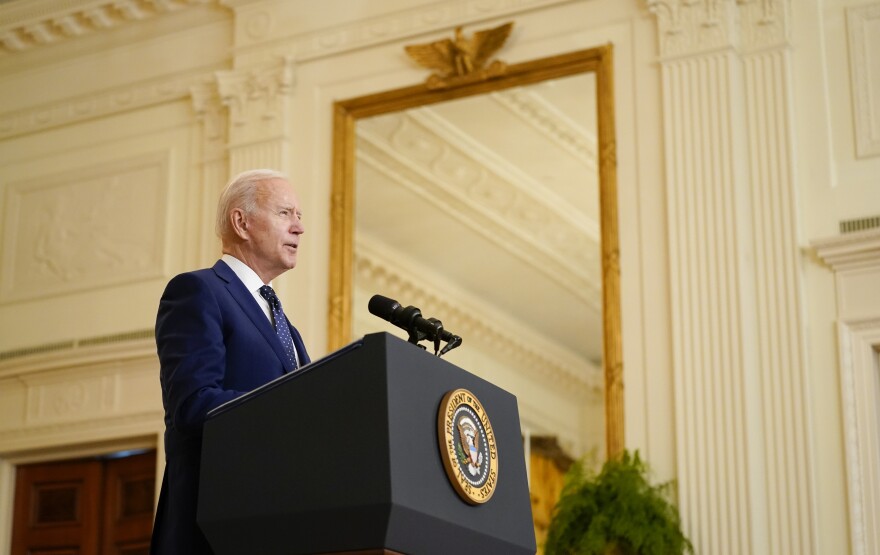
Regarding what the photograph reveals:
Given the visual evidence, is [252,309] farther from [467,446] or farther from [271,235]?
[467,446]

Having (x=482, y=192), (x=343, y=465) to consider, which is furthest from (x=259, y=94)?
(x=343, y=465)

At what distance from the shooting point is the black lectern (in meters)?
2.41

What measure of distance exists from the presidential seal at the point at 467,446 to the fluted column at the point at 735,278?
3663 millimetres

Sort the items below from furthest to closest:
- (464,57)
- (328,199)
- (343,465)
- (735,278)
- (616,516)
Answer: (328,199), (464,57), (735,278), (616,516), (343,465)

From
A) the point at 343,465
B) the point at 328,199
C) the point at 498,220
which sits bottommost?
the point at 343,465

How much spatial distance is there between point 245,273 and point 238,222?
0.14m

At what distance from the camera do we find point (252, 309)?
3.00 metres

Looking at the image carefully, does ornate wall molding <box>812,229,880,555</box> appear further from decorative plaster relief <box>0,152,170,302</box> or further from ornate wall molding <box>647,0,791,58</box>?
decorative plaster relief <box>0,152,170,302</box>

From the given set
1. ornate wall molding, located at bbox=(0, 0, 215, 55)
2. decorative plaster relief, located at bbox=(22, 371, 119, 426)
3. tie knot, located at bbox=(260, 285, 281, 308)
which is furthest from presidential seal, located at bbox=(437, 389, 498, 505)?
ornate wall molding, located at bbox=(0, 0, 215, 55)

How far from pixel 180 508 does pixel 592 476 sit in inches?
159

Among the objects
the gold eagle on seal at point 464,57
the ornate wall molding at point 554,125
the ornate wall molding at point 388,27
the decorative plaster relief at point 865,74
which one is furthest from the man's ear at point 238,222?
the ornate wall molding at point 388,27

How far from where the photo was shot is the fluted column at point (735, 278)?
618 centimetres

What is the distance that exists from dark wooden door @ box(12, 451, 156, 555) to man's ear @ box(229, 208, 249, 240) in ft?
17.2

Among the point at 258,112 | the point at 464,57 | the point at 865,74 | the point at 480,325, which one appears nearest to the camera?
the point at 865,74
